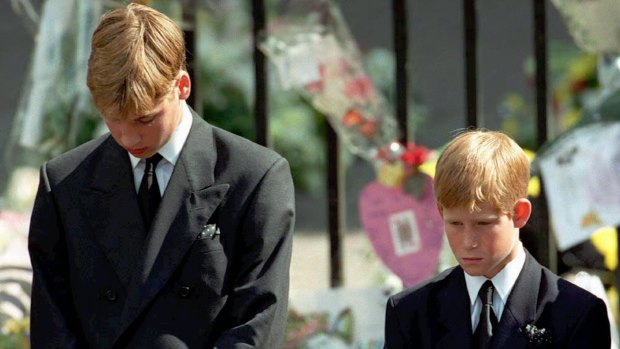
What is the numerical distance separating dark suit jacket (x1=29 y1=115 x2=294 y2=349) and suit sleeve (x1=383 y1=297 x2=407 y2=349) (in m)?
0.23

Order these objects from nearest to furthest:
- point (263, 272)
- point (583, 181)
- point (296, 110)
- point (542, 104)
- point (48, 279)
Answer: point (263, 272) → point (48, 279) → point (583, 181) → point (542, 104) → point (296, 110)

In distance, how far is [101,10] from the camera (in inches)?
185

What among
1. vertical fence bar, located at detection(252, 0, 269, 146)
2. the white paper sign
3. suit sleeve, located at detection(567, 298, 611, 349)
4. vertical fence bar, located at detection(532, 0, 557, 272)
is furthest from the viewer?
vertical fence bar, located at detection(252, 0, 269, 146)

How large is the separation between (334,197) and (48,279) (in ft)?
5.11

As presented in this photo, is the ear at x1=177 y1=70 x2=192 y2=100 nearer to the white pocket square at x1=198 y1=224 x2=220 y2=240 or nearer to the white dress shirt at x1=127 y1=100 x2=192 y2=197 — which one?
the white dress shirt at x1=127 y1=100 x2=192 y2=197

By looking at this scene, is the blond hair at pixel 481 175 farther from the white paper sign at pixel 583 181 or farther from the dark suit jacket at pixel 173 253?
the white paper sign at pixel 583 181

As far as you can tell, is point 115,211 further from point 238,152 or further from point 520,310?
point 520,310

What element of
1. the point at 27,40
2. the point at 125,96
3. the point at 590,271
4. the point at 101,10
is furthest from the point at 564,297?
the point at 27,40

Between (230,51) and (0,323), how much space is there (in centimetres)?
175

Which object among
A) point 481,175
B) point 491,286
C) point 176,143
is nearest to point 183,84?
point 176,143

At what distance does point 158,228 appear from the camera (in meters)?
3.19

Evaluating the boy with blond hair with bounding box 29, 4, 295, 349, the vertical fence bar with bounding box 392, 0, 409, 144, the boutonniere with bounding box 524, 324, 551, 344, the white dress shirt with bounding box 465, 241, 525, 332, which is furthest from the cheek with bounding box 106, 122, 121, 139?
the vertical fence bar with bounding box 392, 0, 409, 144

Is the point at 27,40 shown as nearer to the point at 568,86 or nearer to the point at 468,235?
the point at 568,86

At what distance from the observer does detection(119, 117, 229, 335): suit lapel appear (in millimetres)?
3156
